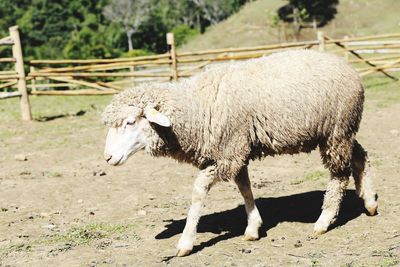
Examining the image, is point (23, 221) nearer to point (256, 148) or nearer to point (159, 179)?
point (159, 179)

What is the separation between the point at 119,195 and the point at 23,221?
45.6 inches

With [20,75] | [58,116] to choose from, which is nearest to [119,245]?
[20,75]

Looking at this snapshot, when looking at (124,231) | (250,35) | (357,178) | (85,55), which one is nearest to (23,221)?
(124,231)

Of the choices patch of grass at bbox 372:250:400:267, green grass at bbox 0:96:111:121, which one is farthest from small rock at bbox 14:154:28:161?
patch of grass at bbox 372:250:400:267

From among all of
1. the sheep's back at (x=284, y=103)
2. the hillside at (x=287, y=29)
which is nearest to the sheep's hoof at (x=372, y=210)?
the sheep's back at (x=284, y=103)

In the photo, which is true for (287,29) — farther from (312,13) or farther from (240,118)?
(240,118)

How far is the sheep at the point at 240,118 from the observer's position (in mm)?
4547

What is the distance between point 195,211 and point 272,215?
3.81 feet

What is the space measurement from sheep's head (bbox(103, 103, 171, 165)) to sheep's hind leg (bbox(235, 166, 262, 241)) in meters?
0.91

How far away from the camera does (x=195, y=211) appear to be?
4.61 metres

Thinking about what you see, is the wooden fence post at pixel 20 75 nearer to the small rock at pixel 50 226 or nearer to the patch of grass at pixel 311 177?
the small rock at pixel 50 226

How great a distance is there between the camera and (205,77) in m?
4.91

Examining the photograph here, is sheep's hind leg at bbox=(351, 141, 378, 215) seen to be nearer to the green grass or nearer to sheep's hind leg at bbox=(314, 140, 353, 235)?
sheep's hind leg at bbox=(314, 140, 353, 235)

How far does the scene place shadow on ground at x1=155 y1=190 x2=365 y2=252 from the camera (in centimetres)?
515
